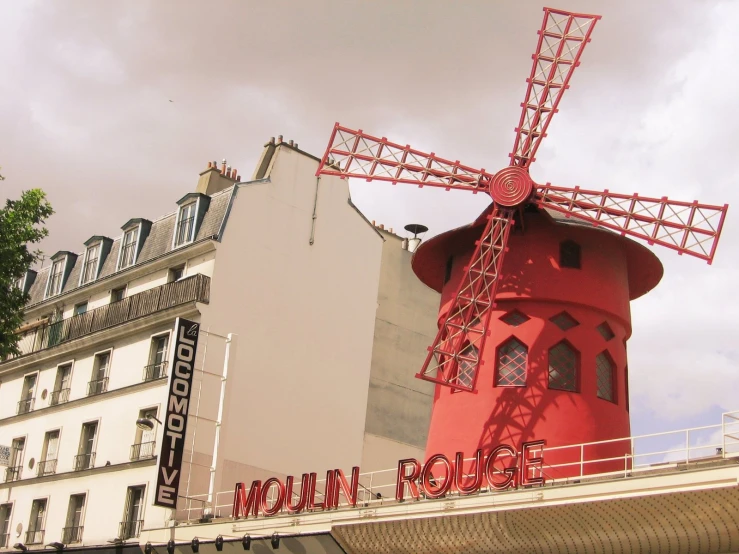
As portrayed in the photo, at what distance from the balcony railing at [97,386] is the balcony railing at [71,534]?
316cm

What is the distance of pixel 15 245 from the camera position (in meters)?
20.3

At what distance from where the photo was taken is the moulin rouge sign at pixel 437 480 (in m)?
15.7

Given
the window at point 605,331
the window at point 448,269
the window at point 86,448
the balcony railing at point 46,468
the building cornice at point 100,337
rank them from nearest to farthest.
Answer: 1. the window at point 605,331
2. the window at point 448,269
3. the building cornice at point 100,337
4. the window at point 86,448
5. the balcony railing at point 46,468

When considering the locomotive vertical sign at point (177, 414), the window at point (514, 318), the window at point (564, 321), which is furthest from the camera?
the locomotive vertical sign at point (177, 414)

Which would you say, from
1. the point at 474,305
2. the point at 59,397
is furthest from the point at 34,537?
the point at 474,305

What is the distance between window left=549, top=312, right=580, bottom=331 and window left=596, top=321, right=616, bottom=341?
494 millimetres

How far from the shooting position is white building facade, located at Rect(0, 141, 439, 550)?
24.9 metres

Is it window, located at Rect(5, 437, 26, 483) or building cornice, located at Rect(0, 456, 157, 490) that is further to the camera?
window, located at Rect(5, 437, 26, 483)

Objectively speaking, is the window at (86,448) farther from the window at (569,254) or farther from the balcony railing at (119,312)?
the window at (569,254)

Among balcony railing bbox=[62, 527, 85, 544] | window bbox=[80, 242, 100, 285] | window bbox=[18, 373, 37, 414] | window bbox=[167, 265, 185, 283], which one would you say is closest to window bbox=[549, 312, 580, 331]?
window bbox=[167, 265, 185, 283]

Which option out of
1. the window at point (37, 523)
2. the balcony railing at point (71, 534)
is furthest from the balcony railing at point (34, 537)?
the balcony railing at point (71, 534)

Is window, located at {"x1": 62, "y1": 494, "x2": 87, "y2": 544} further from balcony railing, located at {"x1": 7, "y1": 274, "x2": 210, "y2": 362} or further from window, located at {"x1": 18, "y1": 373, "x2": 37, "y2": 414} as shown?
window, located at {"x1": 18, "y1": 373, "x2": 37, "y2": 414}

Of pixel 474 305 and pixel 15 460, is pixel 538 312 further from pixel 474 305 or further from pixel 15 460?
pixel 15 460

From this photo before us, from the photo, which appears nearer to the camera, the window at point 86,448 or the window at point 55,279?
the window at point 86,448
